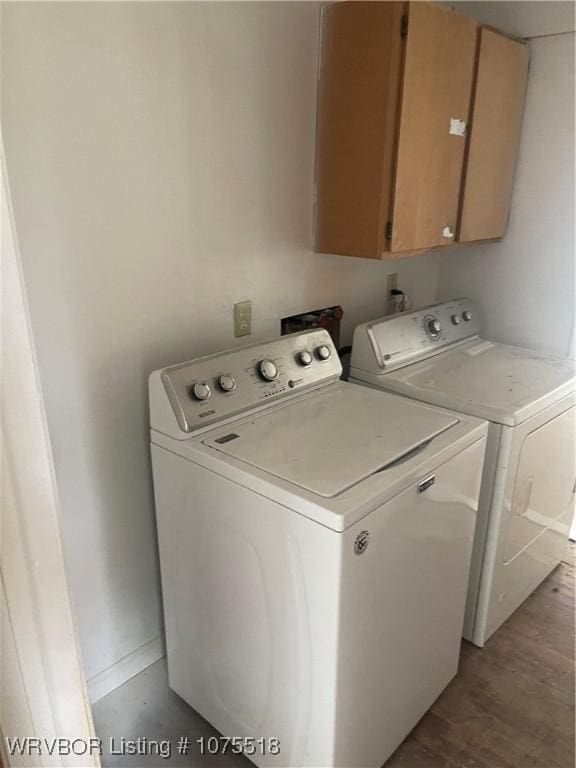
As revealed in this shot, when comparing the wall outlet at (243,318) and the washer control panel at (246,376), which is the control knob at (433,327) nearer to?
the washer control panel at (246,376)

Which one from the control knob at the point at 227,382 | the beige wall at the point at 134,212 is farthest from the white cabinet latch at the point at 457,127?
the control knob at the point at 227,382

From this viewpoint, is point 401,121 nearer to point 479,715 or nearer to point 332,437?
point 332,437

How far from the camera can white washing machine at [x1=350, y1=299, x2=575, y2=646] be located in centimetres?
175

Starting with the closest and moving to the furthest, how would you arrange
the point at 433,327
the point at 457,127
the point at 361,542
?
the point at 361,542 < the point at 457,127 < the point at 433,327

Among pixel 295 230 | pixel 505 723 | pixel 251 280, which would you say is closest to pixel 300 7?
pixel 295 230

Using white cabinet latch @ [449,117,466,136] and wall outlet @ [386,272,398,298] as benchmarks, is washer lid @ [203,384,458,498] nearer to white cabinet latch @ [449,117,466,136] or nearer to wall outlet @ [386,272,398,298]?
wall outlet @ [386,272,398,298]

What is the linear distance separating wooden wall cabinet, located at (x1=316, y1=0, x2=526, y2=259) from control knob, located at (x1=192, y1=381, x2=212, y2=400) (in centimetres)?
70

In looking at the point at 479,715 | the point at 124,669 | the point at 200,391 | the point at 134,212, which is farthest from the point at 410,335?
the point at 124,669

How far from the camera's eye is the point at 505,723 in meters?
1.71

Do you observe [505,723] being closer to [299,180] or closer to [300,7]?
[299,180]

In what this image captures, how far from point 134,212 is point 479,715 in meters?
1.73

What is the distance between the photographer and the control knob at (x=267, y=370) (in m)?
1.64

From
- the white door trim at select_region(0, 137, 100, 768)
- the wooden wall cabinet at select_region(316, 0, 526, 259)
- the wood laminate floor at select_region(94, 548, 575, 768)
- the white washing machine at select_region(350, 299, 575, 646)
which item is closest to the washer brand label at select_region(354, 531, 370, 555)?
the white door trim at select_region(0, 137, 100, 768)

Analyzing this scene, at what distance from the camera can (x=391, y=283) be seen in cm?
238
